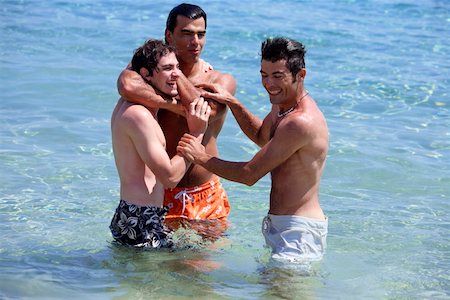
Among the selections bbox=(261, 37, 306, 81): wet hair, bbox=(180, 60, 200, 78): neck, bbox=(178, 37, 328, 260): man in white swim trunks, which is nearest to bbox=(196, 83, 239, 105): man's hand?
bbox=(180, 60, 200, 78): neck

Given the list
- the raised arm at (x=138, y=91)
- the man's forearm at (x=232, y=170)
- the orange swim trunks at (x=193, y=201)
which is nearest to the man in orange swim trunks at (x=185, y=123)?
the orange swim trunks at (x=193, y=201)

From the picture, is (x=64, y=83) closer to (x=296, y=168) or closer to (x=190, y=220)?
(x=190, y=220)

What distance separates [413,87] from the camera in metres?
11.5

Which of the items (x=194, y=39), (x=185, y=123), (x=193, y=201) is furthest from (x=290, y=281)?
(x=194, y=39)

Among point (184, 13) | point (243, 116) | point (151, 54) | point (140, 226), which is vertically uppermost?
point (184, 13)

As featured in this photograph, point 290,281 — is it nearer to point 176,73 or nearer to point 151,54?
point 176,73

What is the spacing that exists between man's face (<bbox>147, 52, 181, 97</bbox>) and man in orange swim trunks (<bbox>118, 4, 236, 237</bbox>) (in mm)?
197

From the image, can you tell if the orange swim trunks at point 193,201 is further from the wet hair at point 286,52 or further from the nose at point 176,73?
the wet hair at point 286,52

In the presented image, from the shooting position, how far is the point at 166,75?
5340 millimetres

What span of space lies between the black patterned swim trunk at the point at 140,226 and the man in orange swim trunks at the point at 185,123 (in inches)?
14.2

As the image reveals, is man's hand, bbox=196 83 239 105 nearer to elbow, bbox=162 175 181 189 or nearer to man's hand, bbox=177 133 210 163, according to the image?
man's hand, bbox=177 133 210 163

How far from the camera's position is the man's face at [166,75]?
5.30 meters

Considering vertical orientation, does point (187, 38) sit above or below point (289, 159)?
above

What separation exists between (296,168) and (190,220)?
107 cm
